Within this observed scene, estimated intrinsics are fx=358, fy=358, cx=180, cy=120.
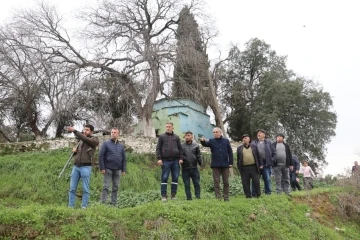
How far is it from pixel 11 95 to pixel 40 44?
3.83m

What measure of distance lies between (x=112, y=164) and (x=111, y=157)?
16 cm

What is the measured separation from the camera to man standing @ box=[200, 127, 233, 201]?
8562 mm

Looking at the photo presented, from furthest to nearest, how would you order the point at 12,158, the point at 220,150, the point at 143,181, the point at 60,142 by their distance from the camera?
the point at 60,142 < the point at 12,158 < the point at 143,181 < the point at 220,150

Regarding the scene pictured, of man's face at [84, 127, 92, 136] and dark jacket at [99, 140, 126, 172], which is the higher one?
man's face at [84, 127, 92, 136]

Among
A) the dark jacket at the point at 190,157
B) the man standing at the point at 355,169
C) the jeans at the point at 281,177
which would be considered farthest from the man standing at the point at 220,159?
the man standing at the point at 355,169

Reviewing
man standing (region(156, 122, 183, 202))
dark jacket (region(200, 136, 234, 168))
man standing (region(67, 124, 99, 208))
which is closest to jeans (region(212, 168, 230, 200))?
dark jacket (region(200, 136, 234, 168))

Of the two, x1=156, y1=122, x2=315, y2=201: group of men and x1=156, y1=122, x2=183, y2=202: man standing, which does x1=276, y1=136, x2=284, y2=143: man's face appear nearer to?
x1=156, y1=122, x2=315, y2=201: group of men

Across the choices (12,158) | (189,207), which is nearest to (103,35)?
(12,158)

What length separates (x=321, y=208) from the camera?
10.3 metres

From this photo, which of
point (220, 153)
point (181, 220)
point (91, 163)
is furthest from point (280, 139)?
point (91, 163)

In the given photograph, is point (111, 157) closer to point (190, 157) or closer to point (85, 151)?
point (85, 151)

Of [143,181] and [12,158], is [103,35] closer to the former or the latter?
[12,158]

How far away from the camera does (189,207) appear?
6.99 meters

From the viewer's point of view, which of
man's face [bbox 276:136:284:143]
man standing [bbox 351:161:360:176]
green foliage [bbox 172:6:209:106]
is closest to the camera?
man's face [bbox 276:136:284:143]
